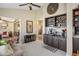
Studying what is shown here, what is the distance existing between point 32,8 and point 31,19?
403 mm

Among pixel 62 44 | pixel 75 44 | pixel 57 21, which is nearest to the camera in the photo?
pixel 75 44

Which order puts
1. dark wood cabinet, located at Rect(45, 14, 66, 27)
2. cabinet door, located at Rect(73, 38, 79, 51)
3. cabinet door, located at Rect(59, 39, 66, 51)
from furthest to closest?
dark wood cabinet, located at Rect(45, 14, 66, 27) < cabinet door, located at Rect(59, 39, 66, 51) < cabinet door, located at Rect(73, 38, 79, 51)

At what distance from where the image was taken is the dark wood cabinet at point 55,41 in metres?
3.48

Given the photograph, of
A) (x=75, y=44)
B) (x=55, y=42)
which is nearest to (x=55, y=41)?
(x=55, y=42)

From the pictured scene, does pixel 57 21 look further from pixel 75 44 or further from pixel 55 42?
pixel 75 44

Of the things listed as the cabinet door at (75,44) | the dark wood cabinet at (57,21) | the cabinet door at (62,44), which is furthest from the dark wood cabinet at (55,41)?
the dark wood cabinet at (57,21)

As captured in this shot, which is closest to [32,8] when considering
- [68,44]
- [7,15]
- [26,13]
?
[26,13]

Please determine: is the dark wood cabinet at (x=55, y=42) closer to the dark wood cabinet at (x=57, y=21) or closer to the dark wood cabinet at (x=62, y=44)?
the dark wood cabinet at (x=62, y=44)

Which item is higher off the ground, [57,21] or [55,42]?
[57,21]

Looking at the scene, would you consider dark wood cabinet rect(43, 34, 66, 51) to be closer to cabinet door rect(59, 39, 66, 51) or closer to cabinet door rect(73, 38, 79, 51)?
cabinet door rect(59, 39, 66, 51)

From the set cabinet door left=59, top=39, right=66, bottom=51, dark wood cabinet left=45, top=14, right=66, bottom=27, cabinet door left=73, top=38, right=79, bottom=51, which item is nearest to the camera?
cabinet door left=73, top=38, right=79, bottom=51

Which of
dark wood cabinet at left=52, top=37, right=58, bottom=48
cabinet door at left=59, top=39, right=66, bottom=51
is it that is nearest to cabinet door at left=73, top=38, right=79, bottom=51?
cabinet door at left=59, top=39, right=66, bottom=51

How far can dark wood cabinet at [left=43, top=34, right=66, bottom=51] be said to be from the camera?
348cm

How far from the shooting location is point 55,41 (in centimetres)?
379
